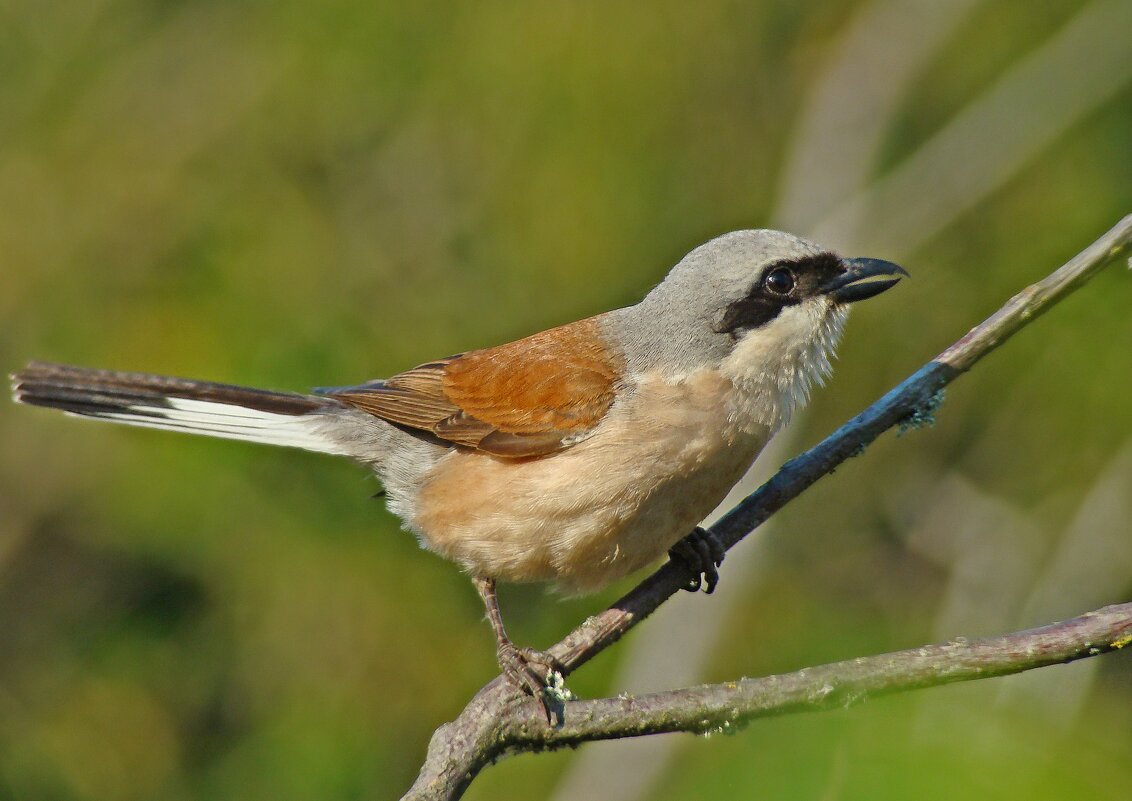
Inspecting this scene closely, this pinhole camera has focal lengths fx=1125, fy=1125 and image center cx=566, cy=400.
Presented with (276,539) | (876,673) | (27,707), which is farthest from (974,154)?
(27,707)

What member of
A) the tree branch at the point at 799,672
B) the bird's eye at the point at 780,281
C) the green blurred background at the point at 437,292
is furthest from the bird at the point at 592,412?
the green blurred background at the point at 437,292

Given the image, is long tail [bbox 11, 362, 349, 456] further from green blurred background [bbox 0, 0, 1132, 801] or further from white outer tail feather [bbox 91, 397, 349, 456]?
green blurred background [bbox 0, 0, 1132, 801]

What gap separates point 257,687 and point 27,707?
925 mm

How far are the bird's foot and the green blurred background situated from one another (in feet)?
3.75

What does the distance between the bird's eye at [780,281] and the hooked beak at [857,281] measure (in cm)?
10

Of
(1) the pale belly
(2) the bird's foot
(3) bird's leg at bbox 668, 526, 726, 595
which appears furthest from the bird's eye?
(2) the bird's foot

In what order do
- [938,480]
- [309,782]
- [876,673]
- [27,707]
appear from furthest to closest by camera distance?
[938,480] < [27,707] < [309,782] < [876,673]

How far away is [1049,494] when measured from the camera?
479 cm

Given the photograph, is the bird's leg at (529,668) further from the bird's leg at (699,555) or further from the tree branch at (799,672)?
the bird's leg at (699,555)

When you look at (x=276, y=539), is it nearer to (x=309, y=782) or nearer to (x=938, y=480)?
(x=309, y=782)

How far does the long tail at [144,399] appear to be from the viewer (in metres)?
3.68

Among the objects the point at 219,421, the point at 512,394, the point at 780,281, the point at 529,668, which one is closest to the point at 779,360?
the point at 780,281

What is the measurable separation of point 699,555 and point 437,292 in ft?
6.96

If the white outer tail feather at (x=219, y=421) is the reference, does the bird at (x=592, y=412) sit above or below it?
below
